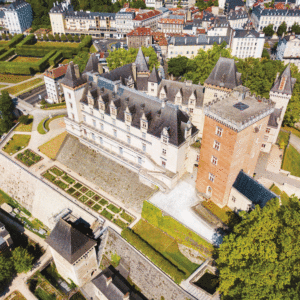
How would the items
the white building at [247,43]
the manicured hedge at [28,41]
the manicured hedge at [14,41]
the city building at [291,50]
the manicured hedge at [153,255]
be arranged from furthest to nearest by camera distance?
the manicured hedge at [14,41], the manicured hedge at [28,41], the white building at [247,43], the city building at [291,50], the manicured hedge at [153,255]

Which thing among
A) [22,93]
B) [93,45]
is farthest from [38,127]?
[93,45]

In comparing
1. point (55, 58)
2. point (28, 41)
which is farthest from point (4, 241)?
point (28, 41)

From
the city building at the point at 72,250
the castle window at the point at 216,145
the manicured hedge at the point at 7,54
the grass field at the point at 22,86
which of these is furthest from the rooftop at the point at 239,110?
the manicured hedge at the point at 7,54

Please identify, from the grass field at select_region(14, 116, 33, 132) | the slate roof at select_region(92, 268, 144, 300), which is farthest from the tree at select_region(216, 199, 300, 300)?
the grass field at select_region(14, 116, 33, 132)

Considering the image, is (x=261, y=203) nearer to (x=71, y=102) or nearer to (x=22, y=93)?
(x=71, y=102)

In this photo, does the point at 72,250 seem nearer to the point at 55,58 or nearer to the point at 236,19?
the point at 55,58

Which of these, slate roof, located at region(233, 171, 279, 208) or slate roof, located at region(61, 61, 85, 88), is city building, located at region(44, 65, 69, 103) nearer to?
slate roof, located at region(61, 61, 85, 88)

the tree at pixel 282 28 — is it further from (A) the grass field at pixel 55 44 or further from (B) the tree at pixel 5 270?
(B) the tree at pixel 5 270
